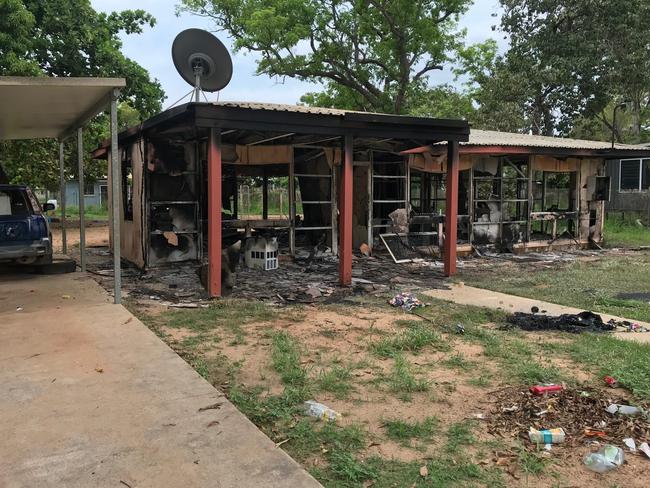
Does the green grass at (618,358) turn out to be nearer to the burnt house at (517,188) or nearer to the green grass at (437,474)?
the green grass at (437,474)

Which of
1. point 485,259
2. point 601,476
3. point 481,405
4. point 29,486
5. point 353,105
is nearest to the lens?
point 29,486

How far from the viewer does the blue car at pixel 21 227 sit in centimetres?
886

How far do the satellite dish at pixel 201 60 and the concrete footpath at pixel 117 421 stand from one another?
4944 millimetres

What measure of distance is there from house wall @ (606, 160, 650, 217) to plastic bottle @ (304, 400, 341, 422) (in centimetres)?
2037

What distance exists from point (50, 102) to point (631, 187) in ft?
67.6

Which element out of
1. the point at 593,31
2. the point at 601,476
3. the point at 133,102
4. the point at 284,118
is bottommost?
the point at 601,476

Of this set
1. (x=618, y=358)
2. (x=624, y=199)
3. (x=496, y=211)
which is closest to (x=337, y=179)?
(x=496, y=211)

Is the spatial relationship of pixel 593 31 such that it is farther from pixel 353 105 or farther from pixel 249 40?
pixel 249 40

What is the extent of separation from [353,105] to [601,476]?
97.1 feet

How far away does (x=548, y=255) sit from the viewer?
13.6 meters

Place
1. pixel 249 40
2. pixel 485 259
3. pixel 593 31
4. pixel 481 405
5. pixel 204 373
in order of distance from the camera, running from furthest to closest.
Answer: pixel 249 40 < pixel 593 31 < pixel 485 259 < pixel 204 373 < pixel 481 405

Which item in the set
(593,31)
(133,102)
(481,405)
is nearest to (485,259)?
(481,405)

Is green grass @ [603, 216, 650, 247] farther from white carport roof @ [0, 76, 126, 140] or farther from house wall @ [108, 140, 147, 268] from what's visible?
white carport roof @ [0, 76, 126, 140]

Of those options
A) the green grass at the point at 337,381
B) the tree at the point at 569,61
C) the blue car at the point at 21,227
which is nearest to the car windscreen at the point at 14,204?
the blue car at the point at 21,227
